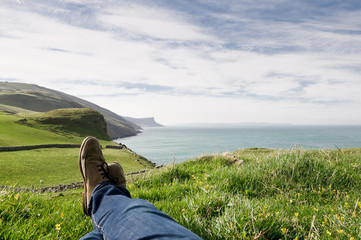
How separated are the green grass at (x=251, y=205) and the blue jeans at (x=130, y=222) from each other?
1.89 feet

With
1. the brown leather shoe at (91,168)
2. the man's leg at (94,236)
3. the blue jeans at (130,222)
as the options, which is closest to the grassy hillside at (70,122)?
the brown leather shoe at (91,168)

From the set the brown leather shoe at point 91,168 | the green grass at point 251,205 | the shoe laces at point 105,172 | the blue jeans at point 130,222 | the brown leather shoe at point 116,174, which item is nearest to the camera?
the blue jeans at point 130,222

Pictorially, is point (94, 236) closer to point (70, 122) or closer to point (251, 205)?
point (251, 205)

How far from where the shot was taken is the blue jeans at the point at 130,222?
1.71 metres

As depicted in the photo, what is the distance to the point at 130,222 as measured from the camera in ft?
6.24

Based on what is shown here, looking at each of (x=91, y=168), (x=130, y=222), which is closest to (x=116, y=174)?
(x=91, y=168)

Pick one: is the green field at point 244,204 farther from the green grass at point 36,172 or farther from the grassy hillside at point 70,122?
the grassy hillside at point 70,122

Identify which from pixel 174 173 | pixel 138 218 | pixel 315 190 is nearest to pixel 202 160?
pixel 174 173

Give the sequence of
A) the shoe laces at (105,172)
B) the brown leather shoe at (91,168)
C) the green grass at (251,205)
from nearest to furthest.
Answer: the green grass at (251,205) < the brown leather shoe at (91,168) < the shoe laces at (105,172)

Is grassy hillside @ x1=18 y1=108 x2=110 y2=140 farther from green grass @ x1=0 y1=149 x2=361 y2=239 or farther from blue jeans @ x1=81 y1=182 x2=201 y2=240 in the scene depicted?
blue jeans @ x1=81 y1=182 x2=201 y2=240

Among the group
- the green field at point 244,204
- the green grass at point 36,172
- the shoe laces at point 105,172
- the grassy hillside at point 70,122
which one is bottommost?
the green grass at point 36,172

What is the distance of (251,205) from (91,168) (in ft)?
8.49

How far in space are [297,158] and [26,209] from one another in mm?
5062

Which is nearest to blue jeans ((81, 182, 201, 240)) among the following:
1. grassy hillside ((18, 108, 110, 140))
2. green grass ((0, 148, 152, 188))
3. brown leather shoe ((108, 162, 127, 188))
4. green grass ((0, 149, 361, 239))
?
green grass ((0, 149, 361, 239))
